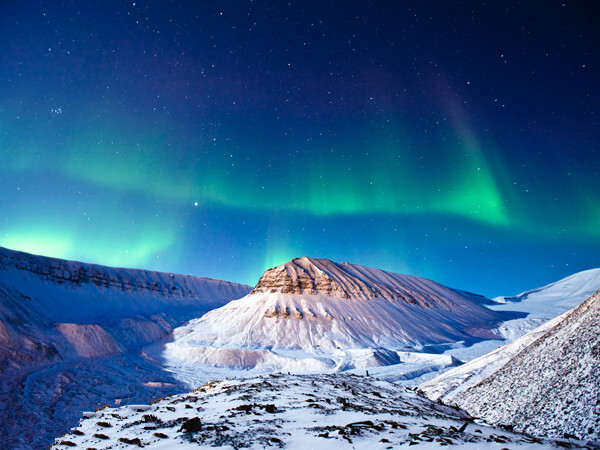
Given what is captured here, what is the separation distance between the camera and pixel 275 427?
692 centimetres

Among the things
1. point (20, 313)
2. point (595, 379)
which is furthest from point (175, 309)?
point (595, 379)

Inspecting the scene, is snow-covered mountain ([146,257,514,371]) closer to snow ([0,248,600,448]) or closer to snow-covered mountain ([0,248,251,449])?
snow ([0,248,600,448])

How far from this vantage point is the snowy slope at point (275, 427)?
232 inches

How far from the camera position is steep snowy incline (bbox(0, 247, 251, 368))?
36.8m

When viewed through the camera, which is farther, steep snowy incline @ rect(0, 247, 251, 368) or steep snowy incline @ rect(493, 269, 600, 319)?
steep snowy incline @ rect(493, 269, 600, 319)

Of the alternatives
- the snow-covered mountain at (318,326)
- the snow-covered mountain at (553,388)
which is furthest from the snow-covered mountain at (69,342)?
the snow-covered mountain at (553,388)

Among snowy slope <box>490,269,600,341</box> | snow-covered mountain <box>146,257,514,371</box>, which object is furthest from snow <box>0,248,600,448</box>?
snowy slope <box>490,269,600,341</box>

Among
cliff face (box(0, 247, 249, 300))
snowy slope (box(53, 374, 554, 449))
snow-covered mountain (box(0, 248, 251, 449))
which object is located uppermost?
cliff face (box(0, 247, 249, 300))

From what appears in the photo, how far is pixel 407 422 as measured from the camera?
7.87m

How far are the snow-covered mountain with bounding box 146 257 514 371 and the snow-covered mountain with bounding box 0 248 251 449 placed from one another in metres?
9.69

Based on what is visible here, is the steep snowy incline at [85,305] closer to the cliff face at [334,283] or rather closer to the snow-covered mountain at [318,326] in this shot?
the snow-covered mountain at [318,326]

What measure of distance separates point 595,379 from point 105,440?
1283 cm

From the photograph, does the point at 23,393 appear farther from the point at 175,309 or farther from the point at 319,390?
the point at 175,309

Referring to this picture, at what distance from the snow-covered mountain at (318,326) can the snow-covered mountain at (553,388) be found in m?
31.4
